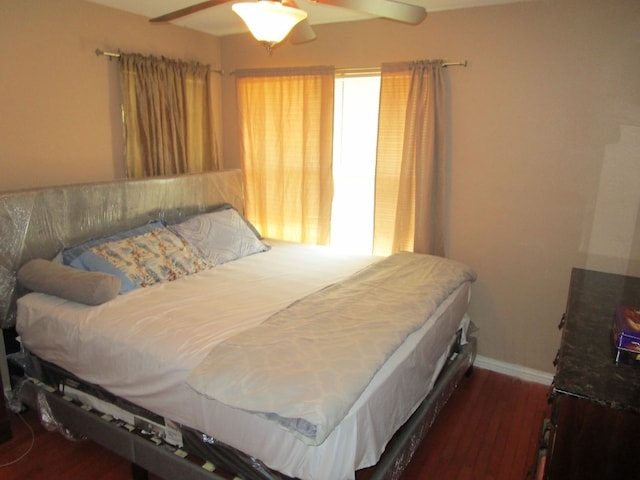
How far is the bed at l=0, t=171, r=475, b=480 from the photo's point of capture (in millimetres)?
1467

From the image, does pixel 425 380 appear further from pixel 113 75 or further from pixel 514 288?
pixel 113 75

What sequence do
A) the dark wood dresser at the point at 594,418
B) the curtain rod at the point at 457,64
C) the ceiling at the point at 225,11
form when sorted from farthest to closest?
the curtain rod at the point at 457,64
the ceiling at the point at 225,11
the dark wood dresser at the point at 594,418

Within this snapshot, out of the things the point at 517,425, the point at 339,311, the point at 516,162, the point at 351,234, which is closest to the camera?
the point at 339,311

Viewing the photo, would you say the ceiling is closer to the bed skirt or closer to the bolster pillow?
the bolster pillow

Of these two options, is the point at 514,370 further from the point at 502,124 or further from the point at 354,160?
the point at 354,160

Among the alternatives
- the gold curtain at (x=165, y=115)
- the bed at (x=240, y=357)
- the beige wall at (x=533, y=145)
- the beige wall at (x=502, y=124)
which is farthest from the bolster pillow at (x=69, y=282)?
the beige wall at (x=533, y=145)

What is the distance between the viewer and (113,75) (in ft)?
9.95

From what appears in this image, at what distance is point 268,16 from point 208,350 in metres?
1.30

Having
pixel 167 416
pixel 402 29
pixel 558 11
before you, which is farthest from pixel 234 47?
pixel 167 416

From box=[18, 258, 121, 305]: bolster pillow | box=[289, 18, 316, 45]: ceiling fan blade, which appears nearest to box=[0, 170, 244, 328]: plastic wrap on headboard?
box=[18, 258, 121, 305]: bolster pillow

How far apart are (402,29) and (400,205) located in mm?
1213

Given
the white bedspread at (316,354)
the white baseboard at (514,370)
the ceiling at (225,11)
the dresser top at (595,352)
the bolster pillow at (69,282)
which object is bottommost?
the white baseboard at (514,370)

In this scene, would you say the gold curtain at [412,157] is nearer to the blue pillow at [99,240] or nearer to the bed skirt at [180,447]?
the bed skirt at [180,447]

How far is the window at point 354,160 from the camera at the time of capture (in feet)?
11.0
